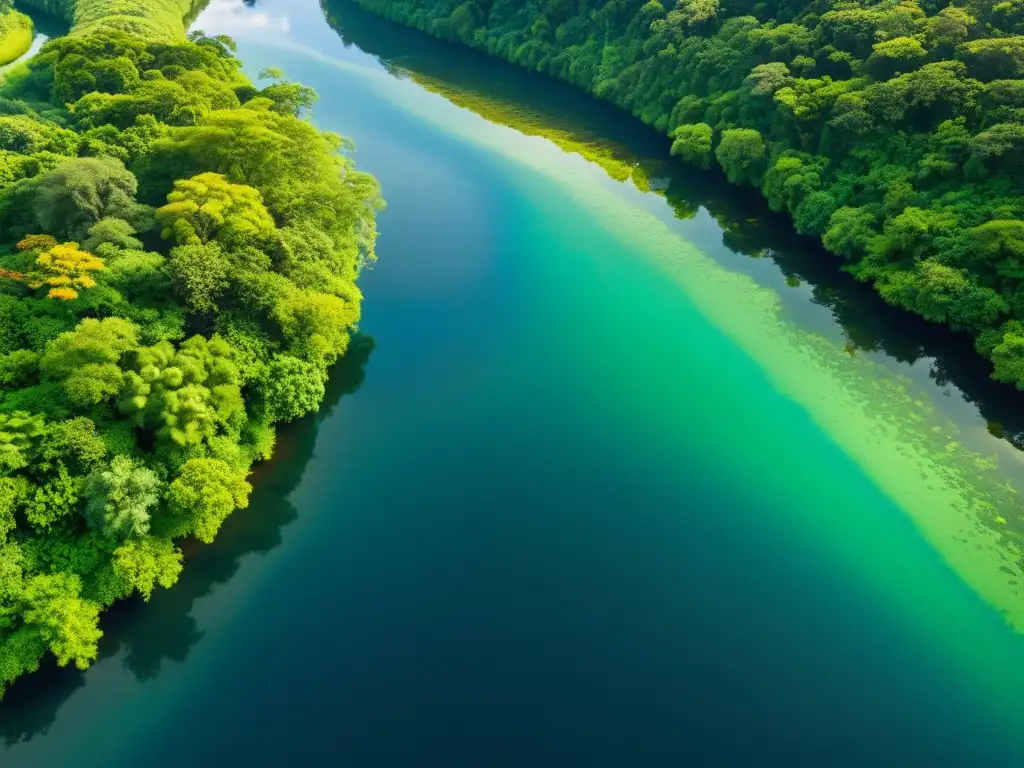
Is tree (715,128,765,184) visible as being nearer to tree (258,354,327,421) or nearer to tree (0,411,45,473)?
tree (258,354,327,421)

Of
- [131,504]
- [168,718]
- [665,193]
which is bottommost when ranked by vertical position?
[168,718]

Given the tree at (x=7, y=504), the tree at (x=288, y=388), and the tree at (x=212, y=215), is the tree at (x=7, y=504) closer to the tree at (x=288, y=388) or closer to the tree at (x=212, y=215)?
the tree at (x=288, y=388)

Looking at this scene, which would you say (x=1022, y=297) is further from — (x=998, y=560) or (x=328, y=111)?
(x=328, y=111)

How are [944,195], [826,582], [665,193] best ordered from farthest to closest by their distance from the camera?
[665,193] → [944,195] → [826,582]

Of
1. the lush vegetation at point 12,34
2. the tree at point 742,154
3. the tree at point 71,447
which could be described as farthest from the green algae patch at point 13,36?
the tree at point 742,154

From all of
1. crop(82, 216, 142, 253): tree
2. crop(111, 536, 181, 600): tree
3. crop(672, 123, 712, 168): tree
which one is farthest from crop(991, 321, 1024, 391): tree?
crop(82, 216, 142, 253): tree

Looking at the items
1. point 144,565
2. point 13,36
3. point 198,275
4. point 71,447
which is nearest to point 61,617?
A: point 144,565

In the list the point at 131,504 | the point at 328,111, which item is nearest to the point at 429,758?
the point at 131,504
